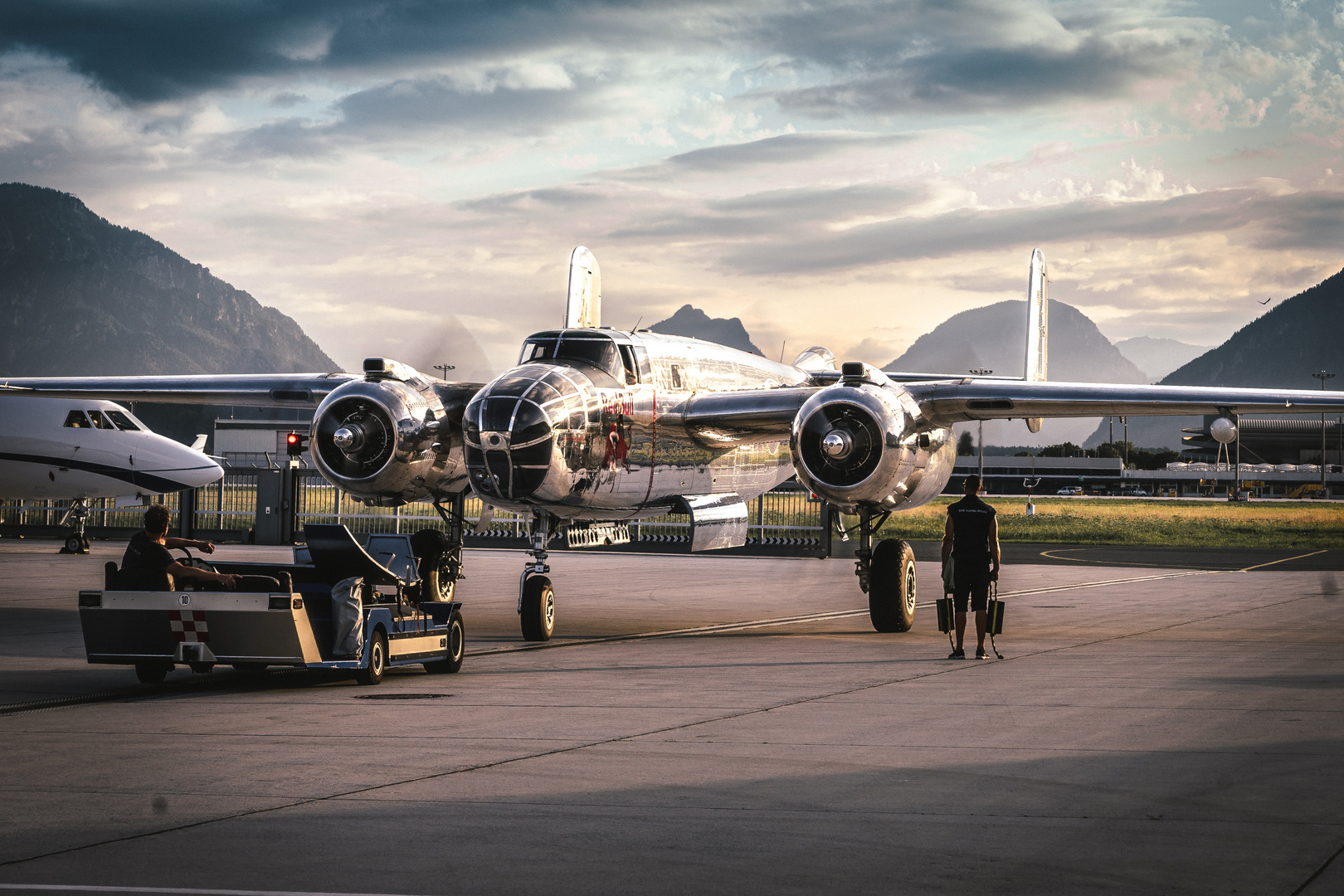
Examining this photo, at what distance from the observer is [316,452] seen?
19.0 meters

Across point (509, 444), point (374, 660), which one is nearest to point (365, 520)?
point (509, 444)

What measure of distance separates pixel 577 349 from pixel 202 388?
25.9 ft

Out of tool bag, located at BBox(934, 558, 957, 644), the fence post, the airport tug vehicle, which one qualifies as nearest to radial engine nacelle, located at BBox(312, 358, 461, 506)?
the airport tug vehicle

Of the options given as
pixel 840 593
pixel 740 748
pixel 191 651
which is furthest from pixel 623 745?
pixel 840 593

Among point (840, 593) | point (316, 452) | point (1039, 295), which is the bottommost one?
point (840, 593)

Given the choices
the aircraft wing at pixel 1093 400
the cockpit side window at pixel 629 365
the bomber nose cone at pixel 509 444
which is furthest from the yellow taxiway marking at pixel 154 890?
the aircraft wing at pixel 1093 400

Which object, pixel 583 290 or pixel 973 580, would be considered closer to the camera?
pixel 973 580

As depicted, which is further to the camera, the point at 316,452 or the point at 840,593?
the point at 840,593

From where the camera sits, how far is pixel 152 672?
41.2ft

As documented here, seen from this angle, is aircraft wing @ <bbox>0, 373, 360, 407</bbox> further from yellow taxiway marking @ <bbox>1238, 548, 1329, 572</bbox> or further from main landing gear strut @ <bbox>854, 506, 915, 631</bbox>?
yellow taxiway marking @ <bbox>1238, 548, 1329, 572</bbox>

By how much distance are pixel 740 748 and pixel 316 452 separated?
11599mm

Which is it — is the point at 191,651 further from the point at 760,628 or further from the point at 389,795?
the point at 760,628

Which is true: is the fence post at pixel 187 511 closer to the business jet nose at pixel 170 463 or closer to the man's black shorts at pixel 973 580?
the business jet nose at pixel 170 463

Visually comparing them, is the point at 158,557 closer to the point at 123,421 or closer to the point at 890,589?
the point at 890,589
